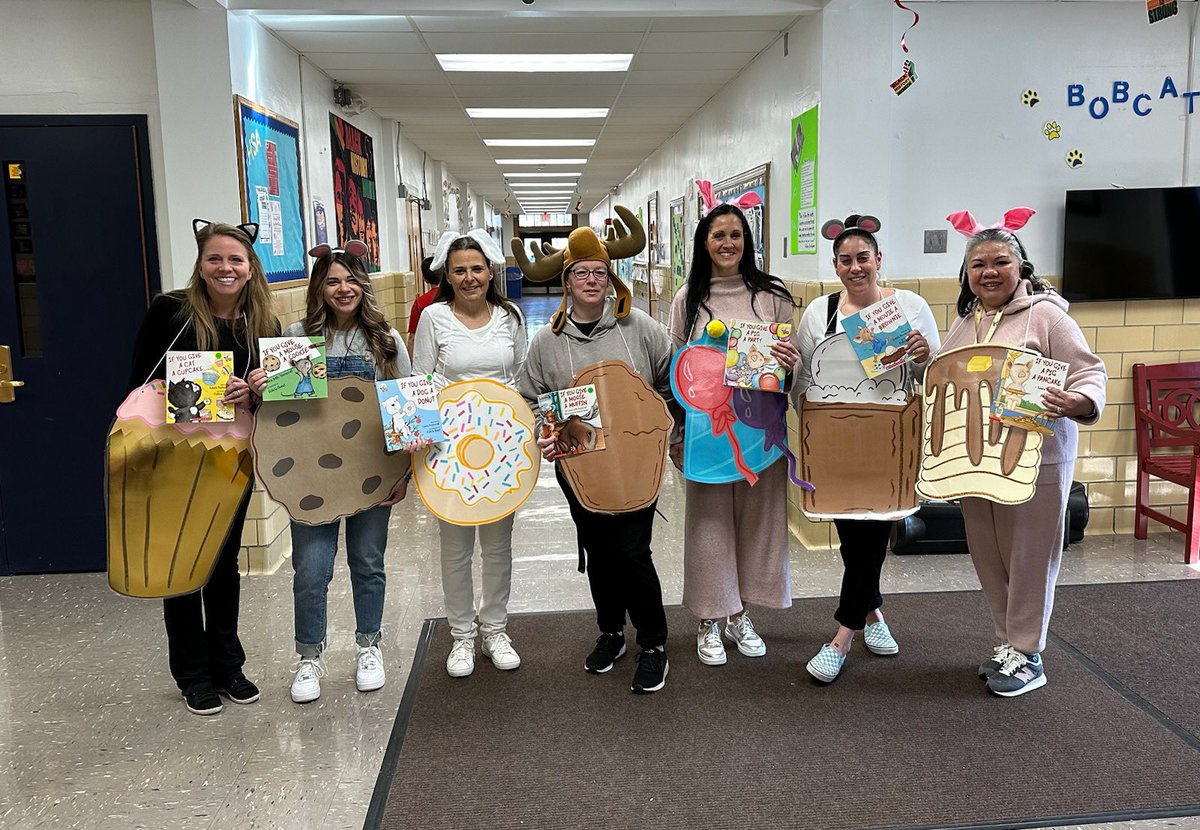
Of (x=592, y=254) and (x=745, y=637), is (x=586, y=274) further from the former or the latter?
(x=745, y=637)

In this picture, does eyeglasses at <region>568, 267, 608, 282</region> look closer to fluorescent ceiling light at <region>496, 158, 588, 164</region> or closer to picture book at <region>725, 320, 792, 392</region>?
picture book at <region>725, 320, 792, 392</region>

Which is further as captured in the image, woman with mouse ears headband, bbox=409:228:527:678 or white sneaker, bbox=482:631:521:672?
white sneaker, bbox=482:631:521:672

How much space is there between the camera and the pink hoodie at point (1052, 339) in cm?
253

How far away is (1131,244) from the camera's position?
13.6 feet

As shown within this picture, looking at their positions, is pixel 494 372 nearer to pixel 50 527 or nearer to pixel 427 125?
pixel 50 527

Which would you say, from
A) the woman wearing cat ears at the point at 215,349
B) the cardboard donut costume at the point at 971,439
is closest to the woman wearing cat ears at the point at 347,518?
the woman wearing cat ears at the point at 215,349

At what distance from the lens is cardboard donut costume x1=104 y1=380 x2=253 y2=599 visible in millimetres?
2531

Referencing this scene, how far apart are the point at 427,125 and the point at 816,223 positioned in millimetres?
4578

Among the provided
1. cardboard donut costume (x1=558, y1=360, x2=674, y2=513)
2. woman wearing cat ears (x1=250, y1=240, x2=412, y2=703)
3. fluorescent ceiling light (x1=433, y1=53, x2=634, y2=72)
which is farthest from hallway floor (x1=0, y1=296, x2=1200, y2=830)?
fluorescent ceiling light (x1=433, y1=53, x2=634, y2=72)

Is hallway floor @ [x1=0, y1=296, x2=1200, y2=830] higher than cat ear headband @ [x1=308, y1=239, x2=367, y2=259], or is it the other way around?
cat ear headband @ [x1=308, y1=239, x2=367, y2=259]

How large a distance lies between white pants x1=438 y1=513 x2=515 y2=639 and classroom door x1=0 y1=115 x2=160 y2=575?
1933mm

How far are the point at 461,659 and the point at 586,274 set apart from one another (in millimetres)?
1320

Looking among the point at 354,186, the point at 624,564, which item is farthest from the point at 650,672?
the point at 354,186

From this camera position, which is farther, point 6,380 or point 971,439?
point 6,380
